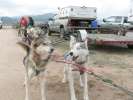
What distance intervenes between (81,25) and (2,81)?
18614 millimetres

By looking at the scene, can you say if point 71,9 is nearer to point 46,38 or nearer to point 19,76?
point 19,76

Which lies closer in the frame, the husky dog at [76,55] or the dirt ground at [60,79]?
the husky dog at [76,55]

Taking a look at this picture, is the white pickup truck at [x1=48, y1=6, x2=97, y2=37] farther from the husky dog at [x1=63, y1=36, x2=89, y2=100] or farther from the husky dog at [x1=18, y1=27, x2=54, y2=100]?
the husky dog at [x1=18, y1=27, x2=54, y2=100]

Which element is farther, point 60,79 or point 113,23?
point 113,23

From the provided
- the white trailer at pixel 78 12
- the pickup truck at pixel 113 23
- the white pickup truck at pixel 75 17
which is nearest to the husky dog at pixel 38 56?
the pickup truck at pixel 113 23

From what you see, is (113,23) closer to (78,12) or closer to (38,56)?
(78,12)

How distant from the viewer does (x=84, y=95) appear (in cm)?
824

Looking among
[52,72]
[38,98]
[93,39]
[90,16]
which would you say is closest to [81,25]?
[90,16]

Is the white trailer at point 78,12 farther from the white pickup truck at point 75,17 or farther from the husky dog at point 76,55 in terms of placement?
the husky dog at point 76,55

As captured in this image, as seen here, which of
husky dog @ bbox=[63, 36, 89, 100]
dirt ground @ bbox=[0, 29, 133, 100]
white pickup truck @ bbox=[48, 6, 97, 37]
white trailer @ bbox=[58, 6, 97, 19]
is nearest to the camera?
husky dog @ bbox=[63, 36, 89, 100]

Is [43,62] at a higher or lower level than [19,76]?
higher

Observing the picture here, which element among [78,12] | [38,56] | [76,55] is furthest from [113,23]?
[38,56]

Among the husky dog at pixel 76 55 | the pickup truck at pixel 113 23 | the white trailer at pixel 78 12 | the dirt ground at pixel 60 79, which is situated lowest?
the pickup truck at pixel 113 23

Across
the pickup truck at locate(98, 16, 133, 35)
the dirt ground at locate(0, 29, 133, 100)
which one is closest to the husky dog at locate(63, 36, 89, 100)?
the dirt ground at locate(0, 29, 133, 100)
